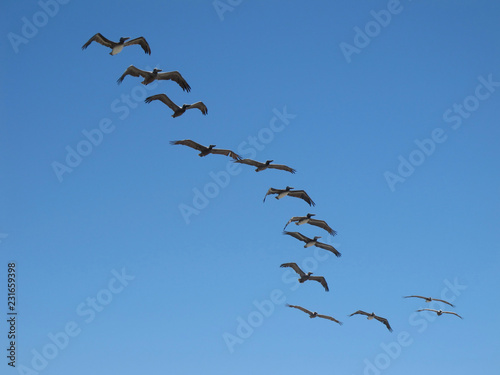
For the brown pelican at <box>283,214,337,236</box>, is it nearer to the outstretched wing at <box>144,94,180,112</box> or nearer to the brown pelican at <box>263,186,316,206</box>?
the brown pelican at <box>263,186,316,206</box>

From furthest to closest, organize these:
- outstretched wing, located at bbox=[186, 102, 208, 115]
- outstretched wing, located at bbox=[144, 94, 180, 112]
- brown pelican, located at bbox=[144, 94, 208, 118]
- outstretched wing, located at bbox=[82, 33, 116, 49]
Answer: outstretched wing, located at bbox=[186, 102, 208, 115] < brown pelican, located at bbox=[144, 94, 208, 118] < outstretched wing, located at bbox=[144, 94, 180, 112] < outstretched wing, located at bbox=[82, 33, 116, 49]

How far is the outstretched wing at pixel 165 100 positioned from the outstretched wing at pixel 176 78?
159cm

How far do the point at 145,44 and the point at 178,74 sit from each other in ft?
11.4

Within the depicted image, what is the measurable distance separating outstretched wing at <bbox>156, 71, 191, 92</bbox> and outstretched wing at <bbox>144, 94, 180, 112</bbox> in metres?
1.59

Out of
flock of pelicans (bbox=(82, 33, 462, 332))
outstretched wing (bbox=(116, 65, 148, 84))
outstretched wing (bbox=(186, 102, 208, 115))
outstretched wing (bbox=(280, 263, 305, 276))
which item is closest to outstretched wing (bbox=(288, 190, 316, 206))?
flock of pelicans (bbox=(82, 33, 462, 332))

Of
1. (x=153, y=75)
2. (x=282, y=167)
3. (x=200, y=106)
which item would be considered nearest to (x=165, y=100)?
(x=200, y=106)

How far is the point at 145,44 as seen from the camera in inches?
1970

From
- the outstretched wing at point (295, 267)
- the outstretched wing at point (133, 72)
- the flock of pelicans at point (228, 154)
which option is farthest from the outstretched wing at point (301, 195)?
the outstretched wing at point (133, 72)

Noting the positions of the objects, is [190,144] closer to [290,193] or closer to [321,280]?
[290,193]

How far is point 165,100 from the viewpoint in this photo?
54.3 metres

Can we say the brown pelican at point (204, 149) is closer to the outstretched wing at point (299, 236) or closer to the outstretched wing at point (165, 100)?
the outstretched wing at point (165, 100)

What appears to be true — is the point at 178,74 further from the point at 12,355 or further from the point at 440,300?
the point at 440,300

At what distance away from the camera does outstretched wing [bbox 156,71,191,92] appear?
5184cm

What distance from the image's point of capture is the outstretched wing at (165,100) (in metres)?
53.7
